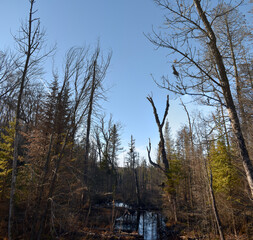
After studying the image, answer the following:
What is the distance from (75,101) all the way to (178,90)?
12.8 ft

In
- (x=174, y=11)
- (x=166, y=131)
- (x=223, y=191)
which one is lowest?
(x=223, y=191)

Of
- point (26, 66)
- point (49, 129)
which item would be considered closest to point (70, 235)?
point (49, 129)

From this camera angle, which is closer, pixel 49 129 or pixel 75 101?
pixel 75 101

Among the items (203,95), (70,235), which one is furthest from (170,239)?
(203,95)

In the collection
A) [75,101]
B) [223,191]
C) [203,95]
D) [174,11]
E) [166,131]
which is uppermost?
[166,131]

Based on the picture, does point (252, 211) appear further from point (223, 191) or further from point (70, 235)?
point (70, 235)

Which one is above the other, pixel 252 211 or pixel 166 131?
pixel 166 131

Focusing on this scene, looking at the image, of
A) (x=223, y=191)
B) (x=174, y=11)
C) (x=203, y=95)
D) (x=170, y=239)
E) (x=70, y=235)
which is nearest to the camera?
(x=203, y=95)

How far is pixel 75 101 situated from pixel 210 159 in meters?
11.8

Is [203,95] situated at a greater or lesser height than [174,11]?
lesser

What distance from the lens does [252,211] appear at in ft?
27.6

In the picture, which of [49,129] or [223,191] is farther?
[223,191]

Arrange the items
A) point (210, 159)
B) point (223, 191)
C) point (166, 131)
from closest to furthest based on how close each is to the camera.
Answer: point (223, 191) → point (210, 159) → point (166, 131)

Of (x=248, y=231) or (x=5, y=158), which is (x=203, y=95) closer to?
(x=248, y=231)
